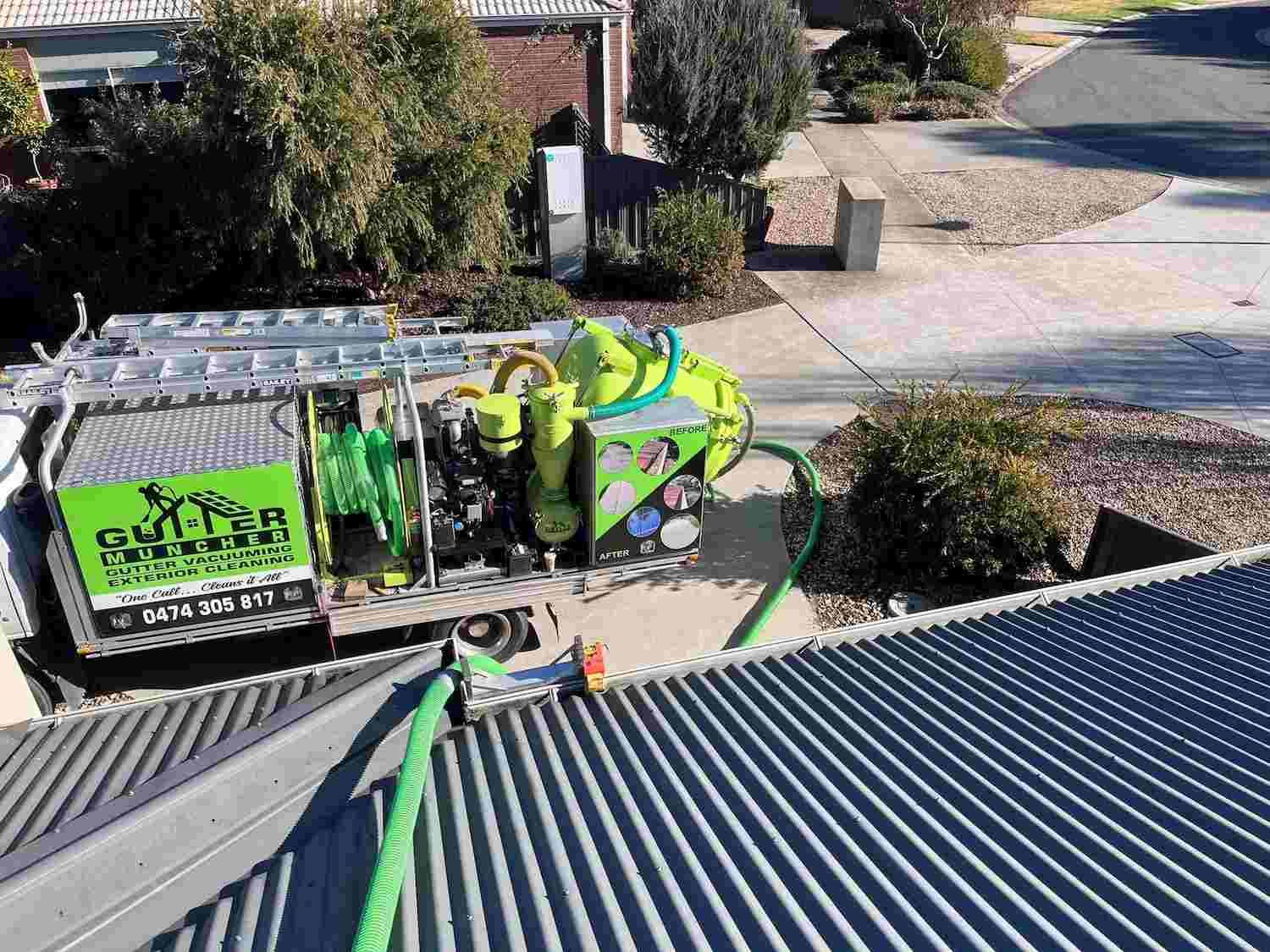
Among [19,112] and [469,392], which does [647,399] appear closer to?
[469,392]

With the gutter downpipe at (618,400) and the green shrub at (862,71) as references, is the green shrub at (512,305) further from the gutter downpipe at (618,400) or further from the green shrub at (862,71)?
the green shrub at (862,71)

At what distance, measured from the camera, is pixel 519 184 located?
16.2 m

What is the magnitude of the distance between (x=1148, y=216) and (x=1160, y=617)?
15921 millimetres

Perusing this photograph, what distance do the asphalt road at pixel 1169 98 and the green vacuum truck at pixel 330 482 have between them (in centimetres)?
2005

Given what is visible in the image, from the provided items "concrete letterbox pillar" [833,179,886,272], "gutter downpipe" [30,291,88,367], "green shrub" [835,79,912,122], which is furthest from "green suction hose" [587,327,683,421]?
"green shrub" [835,79,912,122]

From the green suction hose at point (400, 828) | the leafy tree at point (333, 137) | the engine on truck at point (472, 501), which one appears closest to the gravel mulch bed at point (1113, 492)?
the engine on truck at point (472, 501)

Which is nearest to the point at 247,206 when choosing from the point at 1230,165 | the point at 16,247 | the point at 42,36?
the point at 16,247

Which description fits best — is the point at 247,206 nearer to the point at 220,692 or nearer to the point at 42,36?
the point at 220,692

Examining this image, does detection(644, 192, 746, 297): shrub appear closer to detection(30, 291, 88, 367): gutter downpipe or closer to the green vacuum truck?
the green vacuum truck

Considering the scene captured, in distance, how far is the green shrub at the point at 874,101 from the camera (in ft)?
88.3

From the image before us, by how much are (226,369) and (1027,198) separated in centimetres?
1818

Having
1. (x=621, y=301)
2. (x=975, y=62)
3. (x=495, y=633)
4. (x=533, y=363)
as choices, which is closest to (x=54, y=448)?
(x=533, y=363)

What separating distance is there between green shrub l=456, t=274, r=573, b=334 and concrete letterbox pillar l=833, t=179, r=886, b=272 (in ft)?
17.3

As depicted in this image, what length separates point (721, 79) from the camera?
56.9 feet
